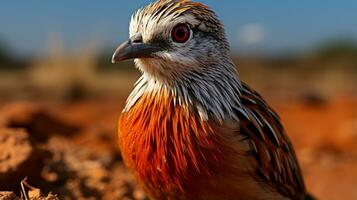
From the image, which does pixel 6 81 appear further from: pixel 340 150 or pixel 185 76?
pixel 185 76

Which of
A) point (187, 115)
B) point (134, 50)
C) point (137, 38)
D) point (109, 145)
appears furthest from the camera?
point (109, 145)

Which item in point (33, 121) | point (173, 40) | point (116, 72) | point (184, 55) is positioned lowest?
point (116, 72)

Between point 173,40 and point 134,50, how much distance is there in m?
0.36

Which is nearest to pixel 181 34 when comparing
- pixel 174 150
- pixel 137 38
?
pixel 137 38

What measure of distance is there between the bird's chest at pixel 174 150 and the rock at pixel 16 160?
3.06ft

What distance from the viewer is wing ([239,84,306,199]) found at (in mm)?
5645

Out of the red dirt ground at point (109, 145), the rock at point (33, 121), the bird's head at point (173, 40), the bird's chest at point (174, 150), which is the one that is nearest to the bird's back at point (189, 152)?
the bird's chest at point (174, 150)

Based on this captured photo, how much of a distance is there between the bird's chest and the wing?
402 millimetres

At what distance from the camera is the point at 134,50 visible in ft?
16.5

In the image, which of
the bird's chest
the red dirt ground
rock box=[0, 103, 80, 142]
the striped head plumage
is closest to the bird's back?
the bird's chest

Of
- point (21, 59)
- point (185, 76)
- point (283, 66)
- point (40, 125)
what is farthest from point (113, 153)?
point (283, 66)

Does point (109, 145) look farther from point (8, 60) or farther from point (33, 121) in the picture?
point (8, 60)

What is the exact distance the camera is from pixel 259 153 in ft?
18.6

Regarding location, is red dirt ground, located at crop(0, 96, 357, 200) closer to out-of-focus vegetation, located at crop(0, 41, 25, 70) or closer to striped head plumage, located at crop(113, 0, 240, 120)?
striped head plumage, located at crop(113, 0, 240, 120)
